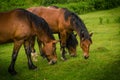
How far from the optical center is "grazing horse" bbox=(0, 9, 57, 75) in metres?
9.71

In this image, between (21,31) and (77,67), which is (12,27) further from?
(77,67)

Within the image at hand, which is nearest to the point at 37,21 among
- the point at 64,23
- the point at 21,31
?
the point at 21,31

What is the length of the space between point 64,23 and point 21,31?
2384mm

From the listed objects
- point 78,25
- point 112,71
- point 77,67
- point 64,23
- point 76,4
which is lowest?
point 76,4

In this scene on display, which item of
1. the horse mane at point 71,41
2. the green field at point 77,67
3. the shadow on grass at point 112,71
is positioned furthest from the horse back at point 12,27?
the shadow on grass at point 112,71

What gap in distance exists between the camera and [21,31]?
9.69 metres

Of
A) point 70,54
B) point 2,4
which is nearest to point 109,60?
point 70,54

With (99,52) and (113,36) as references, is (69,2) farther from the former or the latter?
(99,52)

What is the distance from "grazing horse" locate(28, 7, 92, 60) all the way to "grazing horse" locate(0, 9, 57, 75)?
1171mm

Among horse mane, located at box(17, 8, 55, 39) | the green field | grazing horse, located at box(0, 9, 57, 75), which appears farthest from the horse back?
the green field

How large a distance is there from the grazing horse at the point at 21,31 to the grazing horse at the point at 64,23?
1.17 metres

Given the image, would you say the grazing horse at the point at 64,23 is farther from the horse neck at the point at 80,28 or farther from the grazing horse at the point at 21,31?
the grazing horse at the point at 21,31

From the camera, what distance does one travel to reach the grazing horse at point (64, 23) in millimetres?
10594

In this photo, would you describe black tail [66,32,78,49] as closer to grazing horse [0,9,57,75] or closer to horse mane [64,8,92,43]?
horse mane [64,8,92,43]
